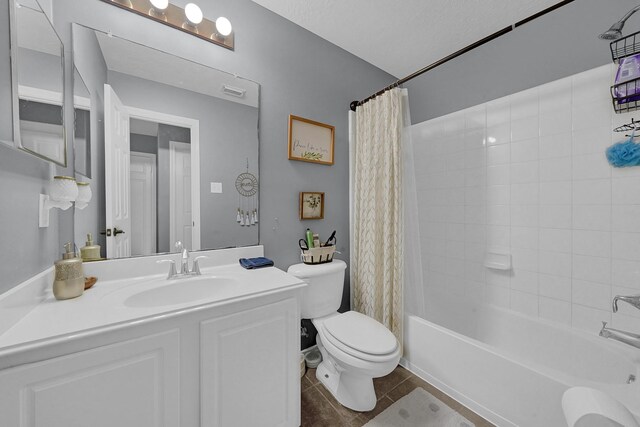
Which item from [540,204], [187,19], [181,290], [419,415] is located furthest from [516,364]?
[187,19]

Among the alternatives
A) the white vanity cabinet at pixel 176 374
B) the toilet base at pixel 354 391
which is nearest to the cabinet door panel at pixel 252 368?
the white vanity cabinet at pixel 176 374

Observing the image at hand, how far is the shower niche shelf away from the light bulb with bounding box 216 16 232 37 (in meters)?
2.03

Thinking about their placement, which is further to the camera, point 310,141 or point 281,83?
point 310,141

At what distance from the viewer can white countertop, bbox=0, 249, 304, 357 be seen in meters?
0.65

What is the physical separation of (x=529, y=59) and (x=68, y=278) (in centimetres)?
289

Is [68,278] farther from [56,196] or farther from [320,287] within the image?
[320,287]

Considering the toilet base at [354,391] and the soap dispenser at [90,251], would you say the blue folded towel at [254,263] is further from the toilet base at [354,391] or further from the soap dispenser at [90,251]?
the toilet base at [354,391]

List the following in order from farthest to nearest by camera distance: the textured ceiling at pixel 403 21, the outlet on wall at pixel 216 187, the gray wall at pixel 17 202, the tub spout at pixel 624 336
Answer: the textured ceiling at pixel 403 21, the outlet on wall at pixel 216 187, the tub spout at pixel 624 336, the gray wall at pixel 17 202

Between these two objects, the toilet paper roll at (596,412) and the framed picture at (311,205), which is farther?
the framed picture at (311,205)

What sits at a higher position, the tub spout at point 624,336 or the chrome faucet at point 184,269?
the chrome faucet at point 184,269

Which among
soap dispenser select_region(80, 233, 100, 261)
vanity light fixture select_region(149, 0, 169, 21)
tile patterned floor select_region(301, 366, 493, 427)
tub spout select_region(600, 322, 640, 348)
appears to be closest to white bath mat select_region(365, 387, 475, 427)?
tile patterned floor select_region(301, 366, 493, 427)

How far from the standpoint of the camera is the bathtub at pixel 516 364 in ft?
3.55

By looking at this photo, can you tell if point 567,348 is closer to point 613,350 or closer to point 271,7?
point 613,350

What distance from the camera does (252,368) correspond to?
979 millimetres
